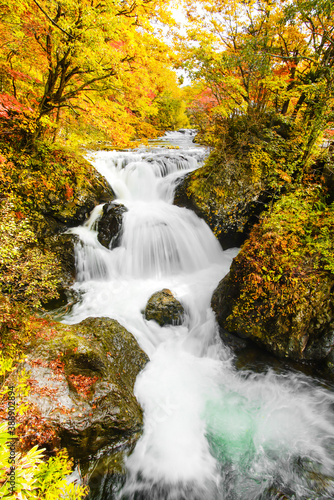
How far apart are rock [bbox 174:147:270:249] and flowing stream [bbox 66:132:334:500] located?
58 cm

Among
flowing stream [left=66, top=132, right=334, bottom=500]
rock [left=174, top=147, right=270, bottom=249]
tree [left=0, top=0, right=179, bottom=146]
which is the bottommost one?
flowing stream [left=66, top=132, right=334, bottom=500]

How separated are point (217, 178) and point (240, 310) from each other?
4.73 meters

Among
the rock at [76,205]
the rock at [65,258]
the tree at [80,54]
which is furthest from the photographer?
the rock at [76,205]

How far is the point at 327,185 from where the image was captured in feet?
19.3

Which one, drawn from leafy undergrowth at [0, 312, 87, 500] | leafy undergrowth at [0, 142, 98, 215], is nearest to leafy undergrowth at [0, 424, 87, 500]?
leafy undergrowth at [0, 312, 87, 500]

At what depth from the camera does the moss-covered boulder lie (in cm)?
448

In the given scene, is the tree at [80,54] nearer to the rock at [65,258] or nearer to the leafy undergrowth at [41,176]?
the leafy undergrowth at [41,176]

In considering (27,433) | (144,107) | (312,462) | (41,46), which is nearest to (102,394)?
(27,433)

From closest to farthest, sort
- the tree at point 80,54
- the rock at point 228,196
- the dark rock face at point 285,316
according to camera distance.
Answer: the tree at point 80,54 → the dark rock face at point 285,316 → the rock at point 228,196

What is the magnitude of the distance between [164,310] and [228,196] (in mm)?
4371

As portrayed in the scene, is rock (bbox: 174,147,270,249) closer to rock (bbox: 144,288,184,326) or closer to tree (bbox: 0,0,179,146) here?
tree (bbox: 0,0,179,146)

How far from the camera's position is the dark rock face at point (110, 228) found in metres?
7.80

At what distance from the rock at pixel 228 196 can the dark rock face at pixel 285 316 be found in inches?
106

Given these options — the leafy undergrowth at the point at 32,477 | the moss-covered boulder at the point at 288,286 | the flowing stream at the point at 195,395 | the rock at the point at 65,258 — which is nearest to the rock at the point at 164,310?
the flowing stream at the point at 195,395
